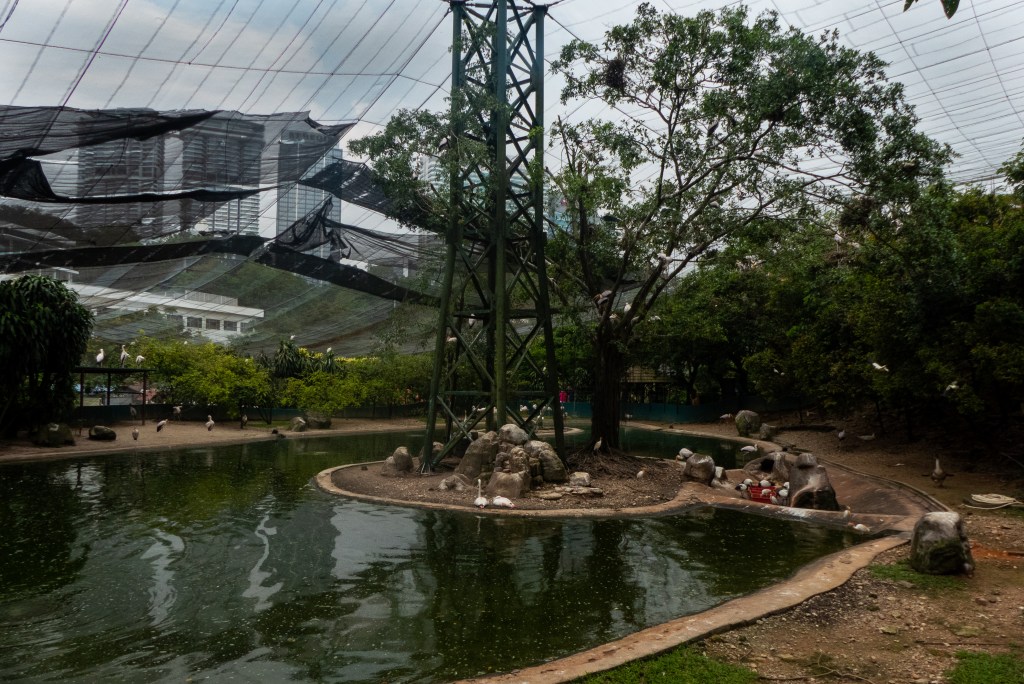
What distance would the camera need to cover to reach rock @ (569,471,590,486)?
10.9m

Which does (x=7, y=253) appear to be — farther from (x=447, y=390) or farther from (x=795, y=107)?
(x=795, y=107)

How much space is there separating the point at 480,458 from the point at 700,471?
12.3 ft

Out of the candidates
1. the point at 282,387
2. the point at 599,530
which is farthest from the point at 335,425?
the point at 599,530

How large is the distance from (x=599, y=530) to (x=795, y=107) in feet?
22.5

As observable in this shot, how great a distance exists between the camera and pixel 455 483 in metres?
10.6

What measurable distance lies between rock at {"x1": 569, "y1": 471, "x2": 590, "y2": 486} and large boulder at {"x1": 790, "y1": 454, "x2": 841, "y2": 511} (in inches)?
116

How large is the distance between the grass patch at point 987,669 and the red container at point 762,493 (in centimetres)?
619

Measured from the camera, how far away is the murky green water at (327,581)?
178 inches

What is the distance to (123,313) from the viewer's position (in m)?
18.2

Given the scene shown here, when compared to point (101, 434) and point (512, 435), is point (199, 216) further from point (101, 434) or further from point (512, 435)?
point (101, 434)

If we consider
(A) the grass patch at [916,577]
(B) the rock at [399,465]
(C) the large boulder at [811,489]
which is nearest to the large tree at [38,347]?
(B) the rock at [399,465]

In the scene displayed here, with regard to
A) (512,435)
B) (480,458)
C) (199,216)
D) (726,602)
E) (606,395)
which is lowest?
(726,602)

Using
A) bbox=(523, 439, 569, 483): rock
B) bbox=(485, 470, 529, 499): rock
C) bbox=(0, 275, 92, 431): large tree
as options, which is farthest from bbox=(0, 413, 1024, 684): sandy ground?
bbox=(0, 275, 92, 431): large tree

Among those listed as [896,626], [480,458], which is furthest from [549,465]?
[896,626]
